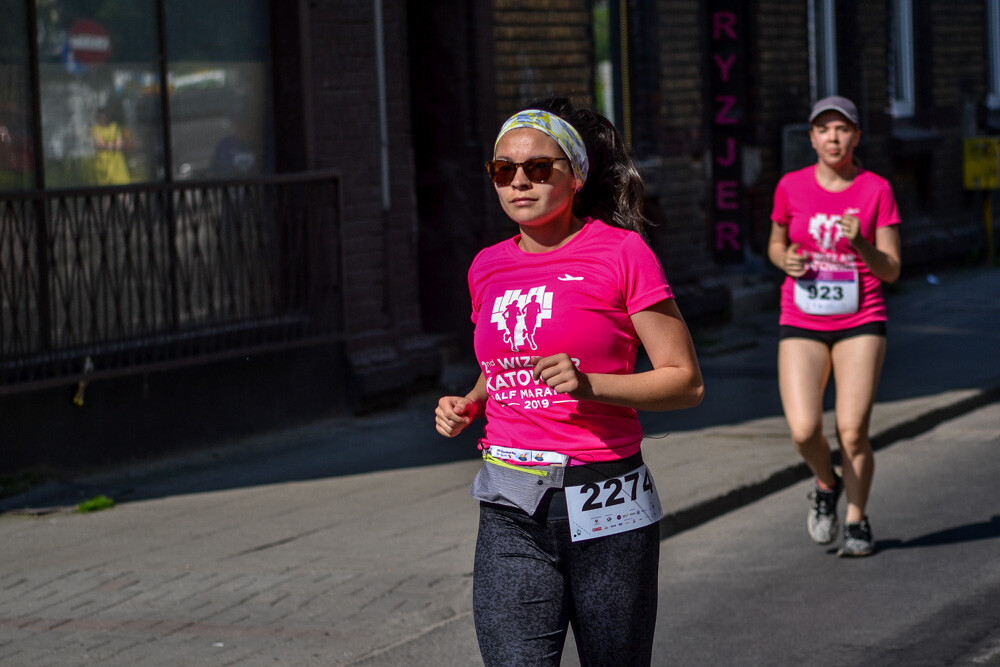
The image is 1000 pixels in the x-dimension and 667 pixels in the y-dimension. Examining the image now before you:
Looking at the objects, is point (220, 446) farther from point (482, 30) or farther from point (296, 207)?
point (482, 30)

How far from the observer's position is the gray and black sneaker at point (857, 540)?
277 inches

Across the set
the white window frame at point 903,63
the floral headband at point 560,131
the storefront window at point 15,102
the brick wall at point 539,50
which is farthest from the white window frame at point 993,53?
the floral headband at point 560,131

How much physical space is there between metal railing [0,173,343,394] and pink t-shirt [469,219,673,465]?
18.1 ft

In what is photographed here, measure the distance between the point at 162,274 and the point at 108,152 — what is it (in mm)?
825

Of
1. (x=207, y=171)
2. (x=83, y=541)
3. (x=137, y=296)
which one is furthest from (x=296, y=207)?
(x=83, y=541)

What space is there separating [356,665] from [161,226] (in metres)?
4.82

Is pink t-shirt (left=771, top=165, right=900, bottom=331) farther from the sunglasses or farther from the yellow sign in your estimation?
the yellow sign

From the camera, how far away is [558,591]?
11.9ft

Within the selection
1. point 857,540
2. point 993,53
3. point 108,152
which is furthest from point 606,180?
point 993,53

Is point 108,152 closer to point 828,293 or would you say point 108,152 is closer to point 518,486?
point 828,293

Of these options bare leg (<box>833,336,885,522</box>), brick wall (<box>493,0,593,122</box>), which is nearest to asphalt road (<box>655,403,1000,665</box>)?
bare leg (<box>833,336,885,522</box>)

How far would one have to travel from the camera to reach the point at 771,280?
16406mm

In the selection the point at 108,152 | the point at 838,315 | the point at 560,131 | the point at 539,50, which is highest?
the point at 539,50

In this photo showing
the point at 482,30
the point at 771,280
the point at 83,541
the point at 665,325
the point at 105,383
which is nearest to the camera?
the point at 665,325
